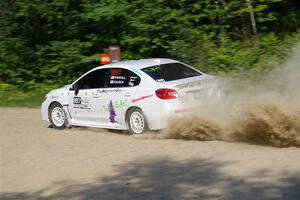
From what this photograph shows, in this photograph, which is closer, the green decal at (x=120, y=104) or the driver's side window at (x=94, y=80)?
the green decal at (x=120, y=104)

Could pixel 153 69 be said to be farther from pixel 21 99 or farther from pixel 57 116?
pixel 21 99

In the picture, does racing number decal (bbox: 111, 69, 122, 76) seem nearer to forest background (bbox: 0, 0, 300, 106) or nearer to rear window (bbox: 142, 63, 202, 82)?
rear window (bbox: 142, 63, 202, 82)

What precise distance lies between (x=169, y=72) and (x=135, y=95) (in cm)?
87

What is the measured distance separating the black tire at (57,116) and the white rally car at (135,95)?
0.07m

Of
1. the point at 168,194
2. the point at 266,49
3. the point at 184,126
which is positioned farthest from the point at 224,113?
the point at 266,49

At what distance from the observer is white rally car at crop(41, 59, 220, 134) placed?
11562 mm

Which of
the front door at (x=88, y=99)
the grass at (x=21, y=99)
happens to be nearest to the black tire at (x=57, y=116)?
the front door at (x=88, y=99)

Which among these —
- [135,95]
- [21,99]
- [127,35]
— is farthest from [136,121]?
[127,35]

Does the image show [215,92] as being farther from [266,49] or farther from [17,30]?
[17,30]

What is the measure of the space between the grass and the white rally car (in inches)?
196

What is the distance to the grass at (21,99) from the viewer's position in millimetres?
18605

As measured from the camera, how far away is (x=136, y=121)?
1205cm

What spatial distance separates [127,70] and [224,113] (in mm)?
2293

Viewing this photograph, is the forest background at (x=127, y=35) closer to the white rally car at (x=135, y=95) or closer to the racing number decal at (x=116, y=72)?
the white rally car at (x=135, y=95)
